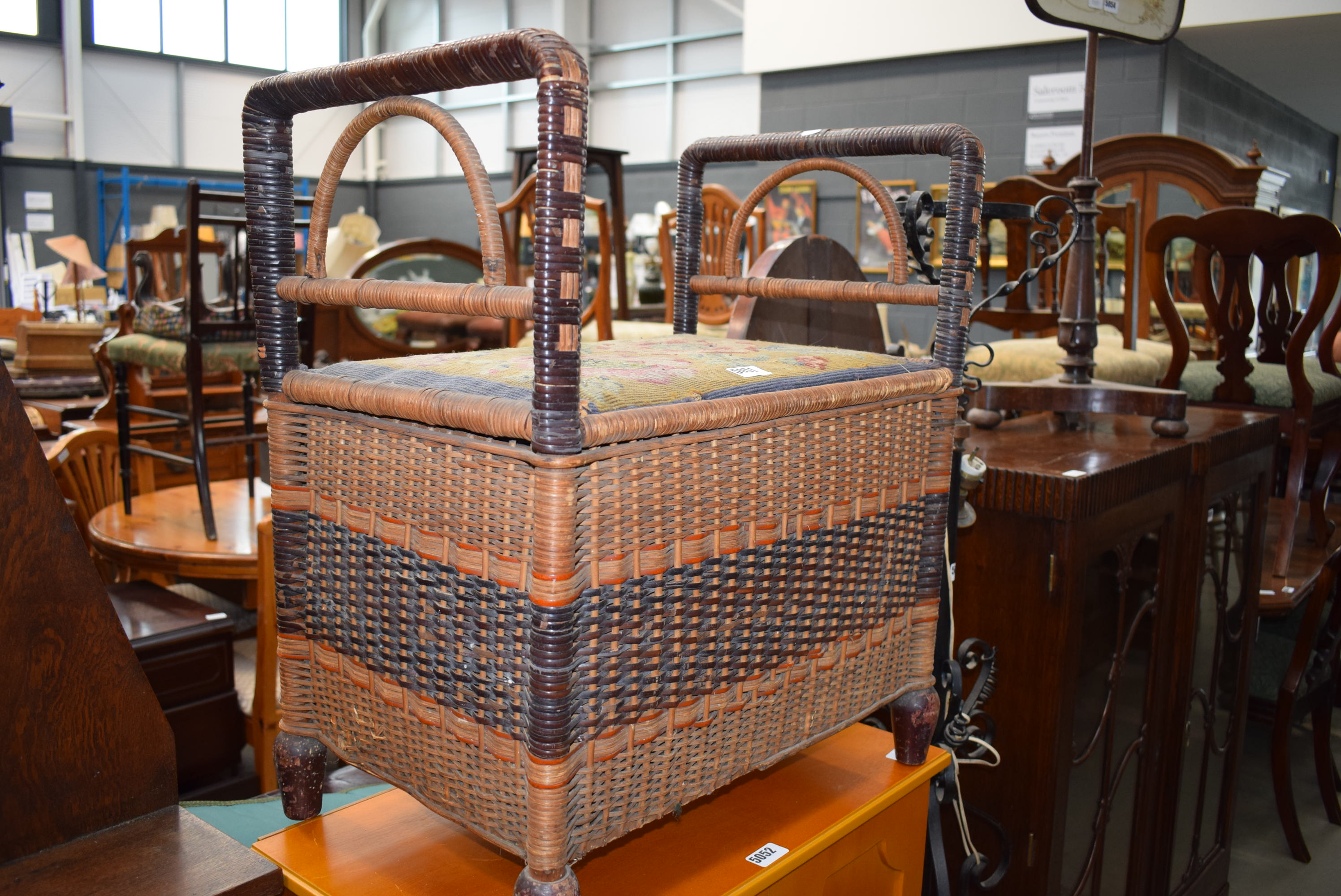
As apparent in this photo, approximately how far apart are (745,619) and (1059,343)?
4.21 ft

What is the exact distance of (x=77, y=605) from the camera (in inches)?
30.0

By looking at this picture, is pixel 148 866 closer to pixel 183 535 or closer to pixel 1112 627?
pixel 1112 627

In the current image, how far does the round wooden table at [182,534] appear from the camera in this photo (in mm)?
2764

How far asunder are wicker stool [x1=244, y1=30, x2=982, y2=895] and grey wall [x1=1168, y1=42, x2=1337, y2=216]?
500 cm

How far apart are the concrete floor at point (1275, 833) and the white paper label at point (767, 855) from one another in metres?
1.90

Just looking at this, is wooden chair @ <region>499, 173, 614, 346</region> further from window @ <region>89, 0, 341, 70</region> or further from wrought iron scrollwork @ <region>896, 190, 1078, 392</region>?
window @ <region>89, 0, 341, 70</region>

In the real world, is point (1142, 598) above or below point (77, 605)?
below

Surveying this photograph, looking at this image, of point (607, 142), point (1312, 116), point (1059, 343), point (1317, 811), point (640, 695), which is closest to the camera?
point (640, 695)

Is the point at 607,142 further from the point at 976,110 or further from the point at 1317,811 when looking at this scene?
the point at 1317,811

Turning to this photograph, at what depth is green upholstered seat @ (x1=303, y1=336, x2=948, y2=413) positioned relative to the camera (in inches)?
28.6

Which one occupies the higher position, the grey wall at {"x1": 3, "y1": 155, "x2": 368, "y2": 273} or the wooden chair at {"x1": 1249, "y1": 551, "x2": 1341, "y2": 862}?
the grey wall at {"x1": 3, "y1": 155, "x2": 368, "y2": 273}

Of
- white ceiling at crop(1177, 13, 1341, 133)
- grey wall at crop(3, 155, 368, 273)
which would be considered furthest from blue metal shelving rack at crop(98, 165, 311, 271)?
white ceiling at crop(1177, 13, 1341, 133)

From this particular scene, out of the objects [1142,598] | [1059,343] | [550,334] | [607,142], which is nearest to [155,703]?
[550,334]

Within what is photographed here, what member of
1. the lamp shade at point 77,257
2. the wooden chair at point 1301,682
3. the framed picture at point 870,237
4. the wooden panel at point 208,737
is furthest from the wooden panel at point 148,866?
the lamp shade at point 77,257
